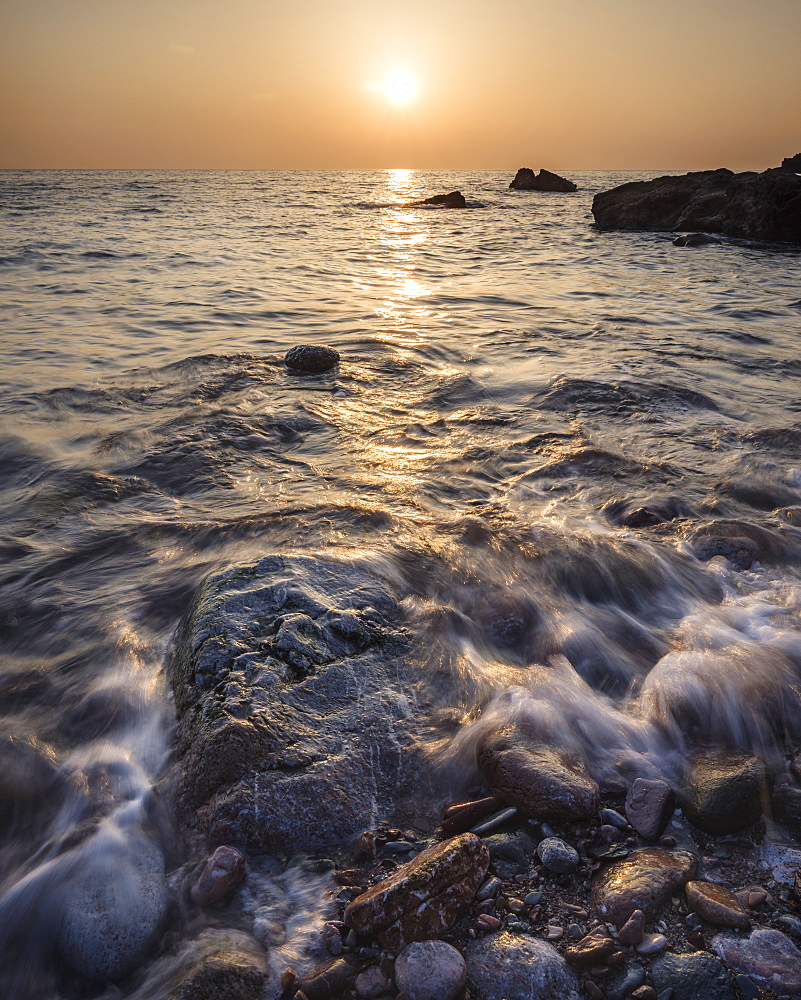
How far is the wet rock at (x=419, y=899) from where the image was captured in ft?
5.73

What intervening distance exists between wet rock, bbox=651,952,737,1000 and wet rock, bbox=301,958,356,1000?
0.84 metres

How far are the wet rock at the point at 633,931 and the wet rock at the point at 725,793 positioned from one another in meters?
0.53

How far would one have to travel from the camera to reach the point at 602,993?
63.9 inches

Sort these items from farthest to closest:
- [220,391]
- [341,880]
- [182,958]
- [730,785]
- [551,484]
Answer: [220,391]
[551,484]
[730,785]
[341,880]
[182,958]

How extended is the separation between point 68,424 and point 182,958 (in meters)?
5.42

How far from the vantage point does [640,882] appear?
6.17ft

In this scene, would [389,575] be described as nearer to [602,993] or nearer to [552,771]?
[552,771]

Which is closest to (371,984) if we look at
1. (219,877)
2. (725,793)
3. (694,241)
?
(219,877)

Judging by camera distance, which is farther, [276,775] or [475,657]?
[475,657]

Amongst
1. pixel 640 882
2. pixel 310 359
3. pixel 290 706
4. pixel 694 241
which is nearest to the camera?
pixel 640 882

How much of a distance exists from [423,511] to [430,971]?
9.90ft

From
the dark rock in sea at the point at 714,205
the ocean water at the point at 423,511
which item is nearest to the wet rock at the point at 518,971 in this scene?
the ocean water at the point at 423,511

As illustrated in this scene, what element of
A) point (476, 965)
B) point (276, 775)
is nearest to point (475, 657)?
point (276, 775)

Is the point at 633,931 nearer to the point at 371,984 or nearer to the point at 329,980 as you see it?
the point at 371,984
